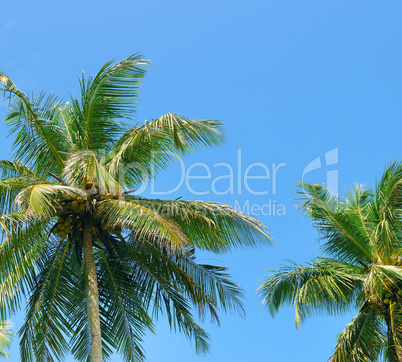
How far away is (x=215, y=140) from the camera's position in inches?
496

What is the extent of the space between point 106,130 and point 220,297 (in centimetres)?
425

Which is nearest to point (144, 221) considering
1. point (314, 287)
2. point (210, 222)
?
point (210, 222)

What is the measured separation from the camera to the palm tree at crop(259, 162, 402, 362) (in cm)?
1320

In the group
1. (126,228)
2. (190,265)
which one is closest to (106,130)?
(126,228)

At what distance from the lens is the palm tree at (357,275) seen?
520 inches

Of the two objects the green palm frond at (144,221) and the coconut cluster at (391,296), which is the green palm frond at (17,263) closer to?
the green palm frond at (144,221)

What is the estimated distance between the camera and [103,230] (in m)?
12.7

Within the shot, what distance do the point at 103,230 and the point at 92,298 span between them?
153 cm

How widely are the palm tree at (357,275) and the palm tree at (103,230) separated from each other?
238 cm

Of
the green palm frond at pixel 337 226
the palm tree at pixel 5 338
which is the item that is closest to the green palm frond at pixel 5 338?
the palm tree at pixel 5 338

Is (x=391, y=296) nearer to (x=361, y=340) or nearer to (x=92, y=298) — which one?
(x=361, y=340)

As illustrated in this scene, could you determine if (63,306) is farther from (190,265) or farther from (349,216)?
(349,216)

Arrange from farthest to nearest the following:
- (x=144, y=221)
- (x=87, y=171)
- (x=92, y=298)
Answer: (x=92, y=298) < (x=87, y=171) < (x=144, y=221)

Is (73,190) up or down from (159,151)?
down
